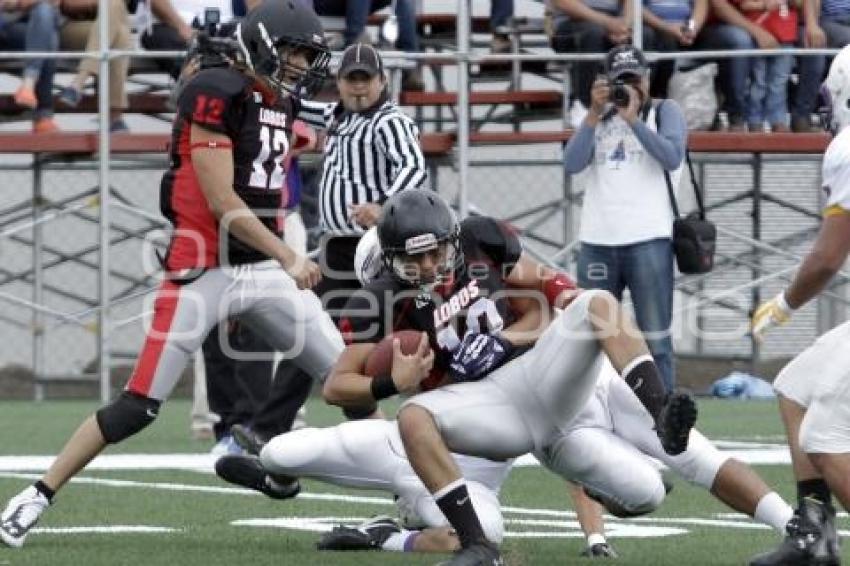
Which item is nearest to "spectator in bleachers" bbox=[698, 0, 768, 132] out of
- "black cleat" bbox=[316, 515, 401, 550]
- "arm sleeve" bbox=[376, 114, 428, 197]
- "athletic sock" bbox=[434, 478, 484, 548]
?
"arm sleeve" bbox=[376, 114, 428, 197]

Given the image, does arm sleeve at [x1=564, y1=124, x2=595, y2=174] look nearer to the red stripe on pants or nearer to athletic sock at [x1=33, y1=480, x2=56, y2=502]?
the red stripe on pants

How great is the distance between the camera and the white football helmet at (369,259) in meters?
6.87

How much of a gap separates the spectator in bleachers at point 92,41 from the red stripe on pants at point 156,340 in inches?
239

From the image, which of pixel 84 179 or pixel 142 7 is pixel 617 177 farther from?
pixel 84 179

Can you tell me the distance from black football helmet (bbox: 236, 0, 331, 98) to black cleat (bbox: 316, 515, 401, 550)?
1.45m

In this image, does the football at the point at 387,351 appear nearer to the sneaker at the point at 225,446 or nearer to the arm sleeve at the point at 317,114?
the sneaker at the point at 225,446

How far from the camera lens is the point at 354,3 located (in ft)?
42.6

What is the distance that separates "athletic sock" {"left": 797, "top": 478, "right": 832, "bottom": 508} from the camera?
630cm

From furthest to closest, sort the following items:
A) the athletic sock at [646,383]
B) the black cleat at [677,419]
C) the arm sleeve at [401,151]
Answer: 1. the arm sleeve at [401,151]
2. the athletic sock at [646,383]
3. the black cleat at [677,419]

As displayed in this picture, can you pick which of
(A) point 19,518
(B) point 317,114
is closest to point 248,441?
(A) point 19,518

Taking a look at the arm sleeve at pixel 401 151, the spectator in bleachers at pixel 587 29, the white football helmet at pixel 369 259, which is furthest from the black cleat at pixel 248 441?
the spectator in bleachers at pixel 587 29

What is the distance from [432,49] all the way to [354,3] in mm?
1717

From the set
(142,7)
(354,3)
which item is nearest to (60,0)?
(142,7)

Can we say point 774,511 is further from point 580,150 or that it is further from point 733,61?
point 733,61
